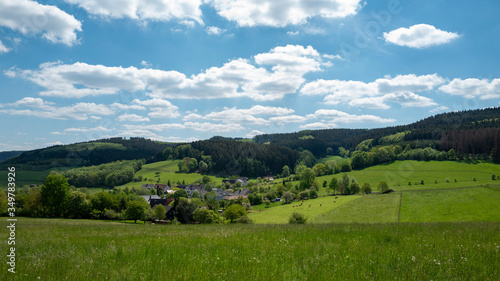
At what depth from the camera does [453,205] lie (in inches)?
2333

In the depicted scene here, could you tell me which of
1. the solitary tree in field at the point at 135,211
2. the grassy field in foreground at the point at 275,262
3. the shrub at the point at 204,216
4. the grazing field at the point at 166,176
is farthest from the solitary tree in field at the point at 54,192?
the grazing field at the point at 166,176

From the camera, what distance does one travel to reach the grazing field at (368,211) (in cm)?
5841

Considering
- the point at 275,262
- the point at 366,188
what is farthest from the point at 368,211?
the point at 275,262

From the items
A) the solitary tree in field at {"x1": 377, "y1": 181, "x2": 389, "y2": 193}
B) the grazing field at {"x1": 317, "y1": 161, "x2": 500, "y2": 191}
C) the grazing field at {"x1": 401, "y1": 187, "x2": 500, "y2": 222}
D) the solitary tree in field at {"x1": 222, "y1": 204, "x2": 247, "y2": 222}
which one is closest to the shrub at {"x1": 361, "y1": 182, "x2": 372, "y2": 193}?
the grazing field at {"x1": 317, "y1": 161, "x2": 500, "y2": 191}

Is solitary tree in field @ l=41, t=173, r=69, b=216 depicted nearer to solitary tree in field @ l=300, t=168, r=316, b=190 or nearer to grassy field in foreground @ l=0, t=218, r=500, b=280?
grassy field in foreground @ l=0, t=218, r=500, b=280

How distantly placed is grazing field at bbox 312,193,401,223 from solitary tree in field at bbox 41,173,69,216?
51.4 meters

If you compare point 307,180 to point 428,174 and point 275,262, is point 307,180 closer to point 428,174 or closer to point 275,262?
point 428,174

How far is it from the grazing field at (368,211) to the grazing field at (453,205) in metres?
2.52

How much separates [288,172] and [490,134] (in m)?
113

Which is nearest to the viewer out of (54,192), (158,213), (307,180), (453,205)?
(54,192)

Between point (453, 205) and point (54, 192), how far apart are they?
83719 mm

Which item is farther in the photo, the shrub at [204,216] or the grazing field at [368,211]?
the grazing field at [368,211]

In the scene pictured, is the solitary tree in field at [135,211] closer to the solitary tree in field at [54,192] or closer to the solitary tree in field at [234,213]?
the solitary tree in field at [54,192]

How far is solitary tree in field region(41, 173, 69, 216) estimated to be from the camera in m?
45.8
